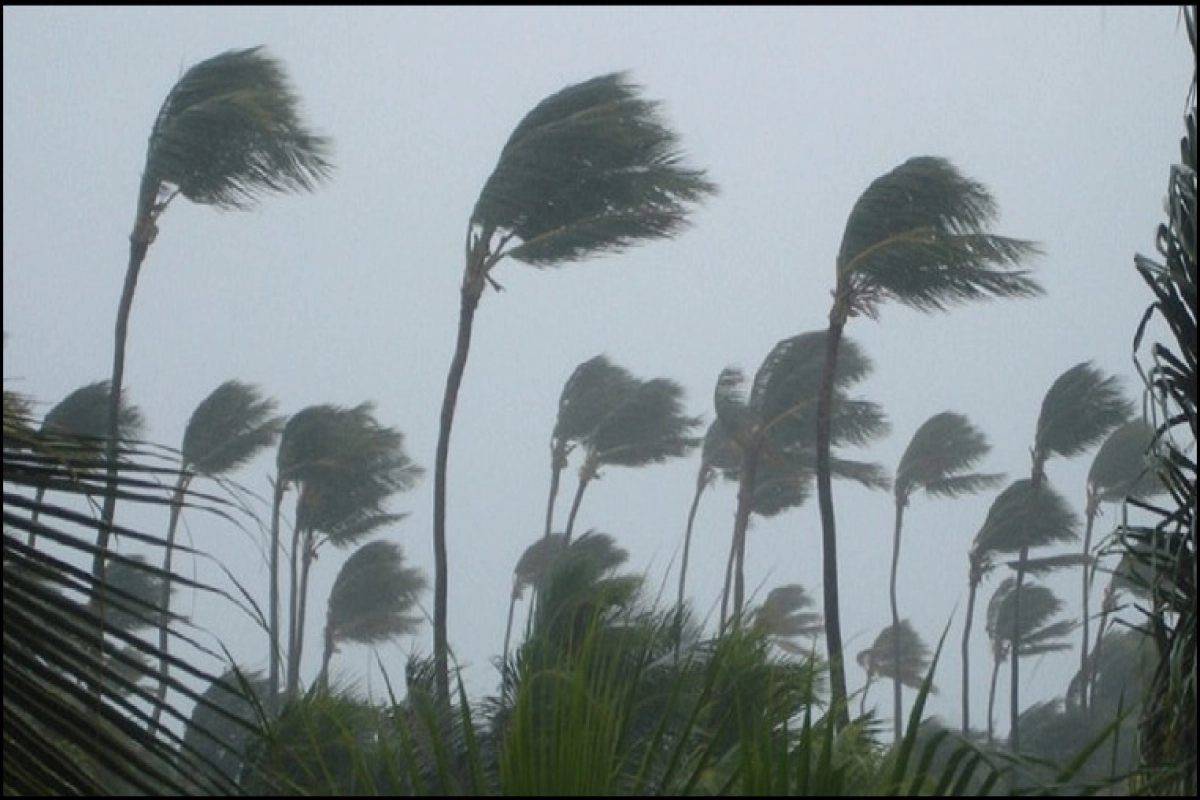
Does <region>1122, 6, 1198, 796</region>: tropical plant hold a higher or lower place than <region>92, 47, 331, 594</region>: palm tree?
lower

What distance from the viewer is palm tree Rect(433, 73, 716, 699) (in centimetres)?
2503

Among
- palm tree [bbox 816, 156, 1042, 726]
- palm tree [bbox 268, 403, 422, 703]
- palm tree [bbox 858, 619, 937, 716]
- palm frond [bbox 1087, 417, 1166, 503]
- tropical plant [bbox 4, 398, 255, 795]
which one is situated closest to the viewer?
tropical plant [bbox 4, 398, 255, 795]

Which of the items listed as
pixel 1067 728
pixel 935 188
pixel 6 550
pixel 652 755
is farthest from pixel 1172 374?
pixel 1067 728

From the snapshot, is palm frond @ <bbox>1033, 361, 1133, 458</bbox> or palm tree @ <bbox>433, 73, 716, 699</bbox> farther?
palm frond @ <bbox>1033, 361, 1133, 458</bbox>

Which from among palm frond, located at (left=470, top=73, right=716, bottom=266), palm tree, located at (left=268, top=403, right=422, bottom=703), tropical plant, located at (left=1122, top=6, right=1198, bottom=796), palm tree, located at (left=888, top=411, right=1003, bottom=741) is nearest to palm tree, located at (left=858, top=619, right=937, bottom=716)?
palm tree, located at (left=888, top=411, right=1003, bottom=741)

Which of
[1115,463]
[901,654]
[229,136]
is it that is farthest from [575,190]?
[901,654]

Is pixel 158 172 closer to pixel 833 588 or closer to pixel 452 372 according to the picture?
pixel 452 372

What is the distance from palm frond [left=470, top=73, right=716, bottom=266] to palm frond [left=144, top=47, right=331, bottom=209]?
9.36 ft

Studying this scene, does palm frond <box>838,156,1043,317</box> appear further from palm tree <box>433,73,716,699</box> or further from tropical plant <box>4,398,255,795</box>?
tropical plant <box>4,398,255,795</box>

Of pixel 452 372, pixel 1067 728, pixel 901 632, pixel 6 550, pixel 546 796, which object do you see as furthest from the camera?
pixel 901 632

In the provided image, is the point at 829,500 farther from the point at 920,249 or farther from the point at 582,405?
the point at 582,405

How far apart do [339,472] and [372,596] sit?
12.2 metres

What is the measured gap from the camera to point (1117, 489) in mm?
50500

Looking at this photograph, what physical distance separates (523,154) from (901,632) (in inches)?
1817
